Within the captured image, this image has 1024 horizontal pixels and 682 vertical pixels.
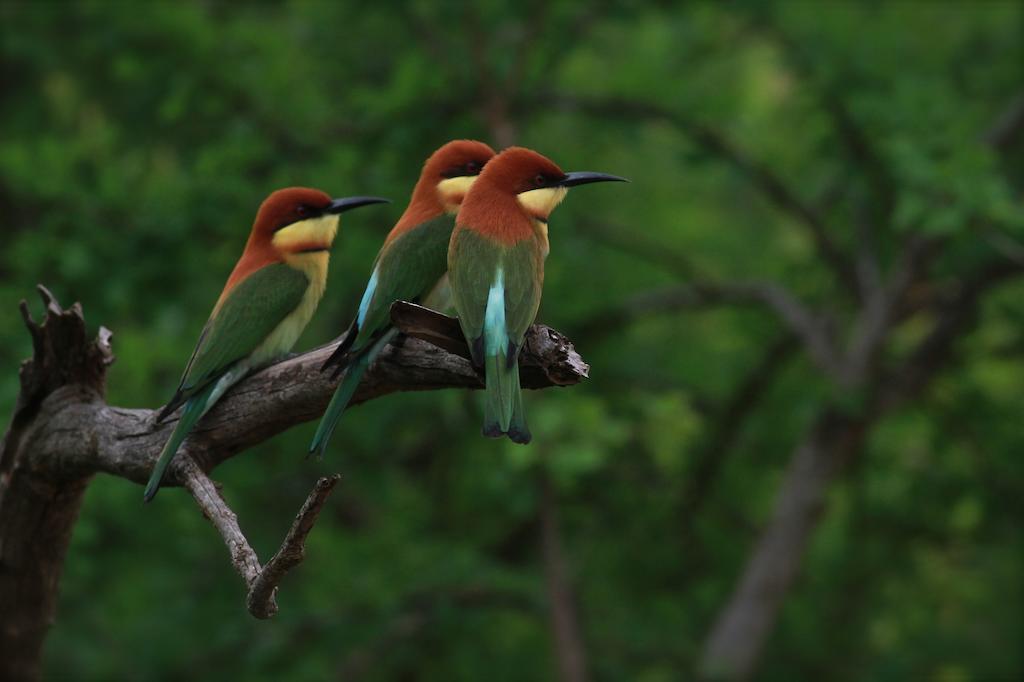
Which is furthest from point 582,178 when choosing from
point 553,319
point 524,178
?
point 553,319

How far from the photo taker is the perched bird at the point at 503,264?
106 inches

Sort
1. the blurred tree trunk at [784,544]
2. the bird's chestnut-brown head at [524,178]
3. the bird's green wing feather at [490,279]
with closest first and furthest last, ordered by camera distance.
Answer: the bird's green wing feather at [490,279], the bird's chestnut-brown head at [524,178], the blurred tree trunk at [784,544]

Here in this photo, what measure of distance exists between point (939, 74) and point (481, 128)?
266 cm

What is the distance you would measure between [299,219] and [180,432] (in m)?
0.71

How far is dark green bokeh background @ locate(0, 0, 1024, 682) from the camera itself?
6.35m

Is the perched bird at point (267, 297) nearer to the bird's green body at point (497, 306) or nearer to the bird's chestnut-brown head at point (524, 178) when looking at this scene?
the bird's chestnut-brown head at point (524, 178)

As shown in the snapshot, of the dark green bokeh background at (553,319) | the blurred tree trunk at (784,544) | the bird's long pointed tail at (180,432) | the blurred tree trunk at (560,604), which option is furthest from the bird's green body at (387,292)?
the blurred tree trunk at (784,544)

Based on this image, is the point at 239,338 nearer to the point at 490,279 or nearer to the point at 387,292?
the point at 387,292

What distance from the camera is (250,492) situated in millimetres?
8117

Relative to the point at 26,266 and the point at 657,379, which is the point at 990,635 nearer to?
the point at 657,379

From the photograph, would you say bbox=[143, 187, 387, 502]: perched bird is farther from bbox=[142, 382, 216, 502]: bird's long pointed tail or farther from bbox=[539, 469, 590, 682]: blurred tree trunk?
bbox=[539, 469, 590, 682]: blurred tree trunk

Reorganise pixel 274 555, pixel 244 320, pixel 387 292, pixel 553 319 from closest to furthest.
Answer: pixel 274 555 < pixel 387 292 < pixel 244 320 < pixel 553 319

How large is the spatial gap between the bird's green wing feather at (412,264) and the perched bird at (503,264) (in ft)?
0.68

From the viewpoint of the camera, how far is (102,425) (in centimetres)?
348
